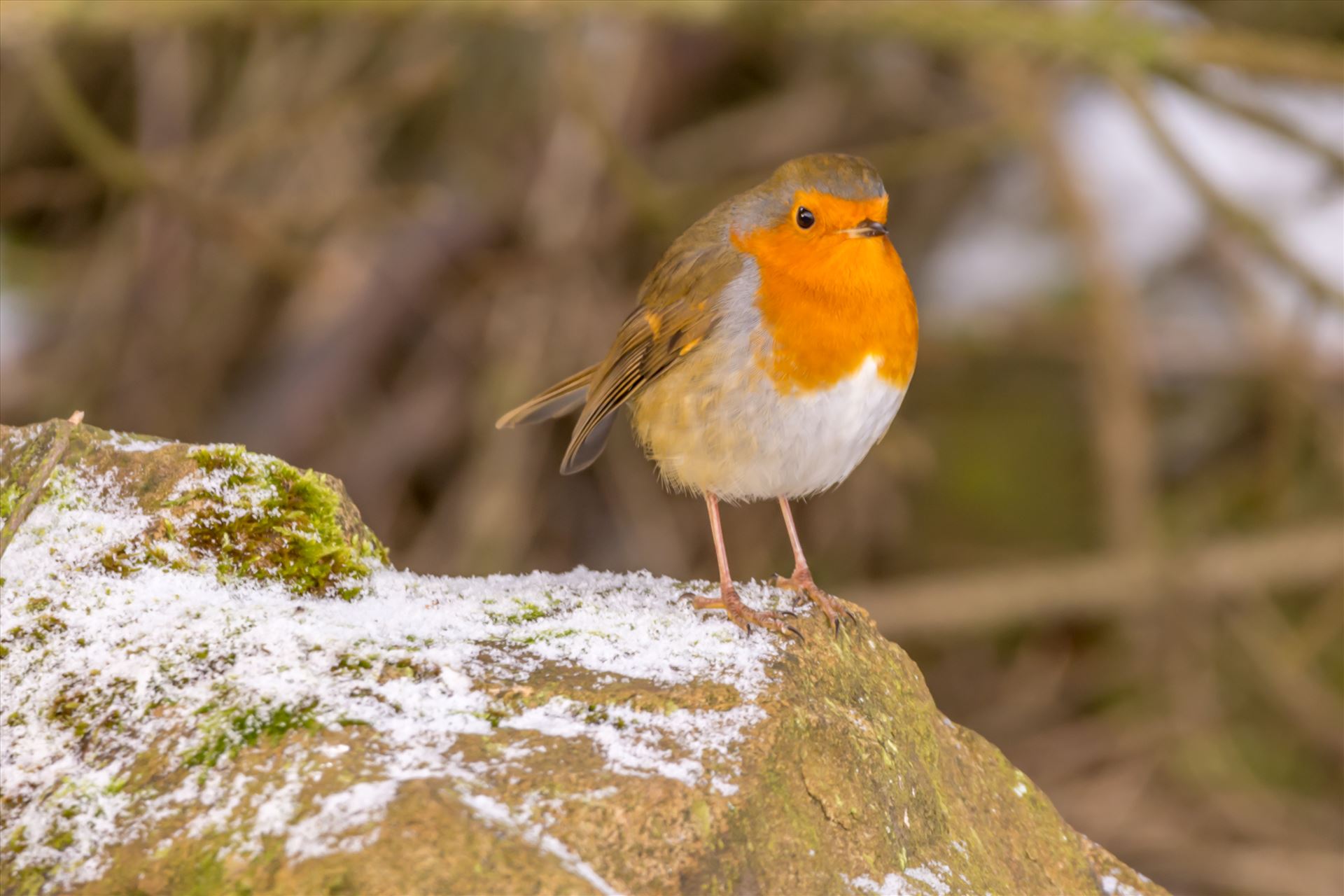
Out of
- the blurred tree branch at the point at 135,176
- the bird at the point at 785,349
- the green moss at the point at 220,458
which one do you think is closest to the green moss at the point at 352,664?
the green moss at the point at 220,458

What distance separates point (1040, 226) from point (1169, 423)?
99 cm

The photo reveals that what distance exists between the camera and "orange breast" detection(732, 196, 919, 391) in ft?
8.30

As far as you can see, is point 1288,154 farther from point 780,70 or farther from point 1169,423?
point 780,70

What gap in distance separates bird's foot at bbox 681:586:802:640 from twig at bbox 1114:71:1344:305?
2463 mm

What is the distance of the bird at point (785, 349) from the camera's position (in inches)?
100

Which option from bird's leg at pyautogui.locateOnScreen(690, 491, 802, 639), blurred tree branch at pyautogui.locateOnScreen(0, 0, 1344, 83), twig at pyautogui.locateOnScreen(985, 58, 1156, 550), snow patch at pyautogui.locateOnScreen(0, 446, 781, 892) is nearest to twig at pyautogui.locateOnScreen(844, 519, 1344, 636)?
twig at pyautogui.locateOnScreen(985, 58, 1156, 550)

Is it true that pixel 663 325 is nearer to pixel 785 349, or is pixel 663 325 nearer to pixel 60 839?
pixel 785 349

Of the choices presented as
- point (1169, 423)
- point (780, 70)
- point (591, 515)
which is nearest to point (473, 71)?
point (780, 70)

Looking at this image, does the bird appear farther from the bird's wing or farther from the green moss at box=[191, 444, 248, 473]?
the green moss at box=[191, 444, 248, 473]

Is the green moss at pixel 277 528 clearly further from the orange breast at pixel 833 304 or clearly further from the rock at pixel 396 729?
the orange breast at pixel 833 304

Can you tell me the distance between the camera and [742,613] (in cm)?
220

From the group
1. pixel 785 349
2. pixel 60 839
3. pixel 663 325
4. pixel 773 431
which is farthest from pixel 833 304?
pixel 60 839

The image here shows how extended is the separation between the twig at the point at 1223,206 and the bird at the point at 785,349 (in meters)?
1.74

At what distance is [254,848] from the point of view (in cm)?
141
